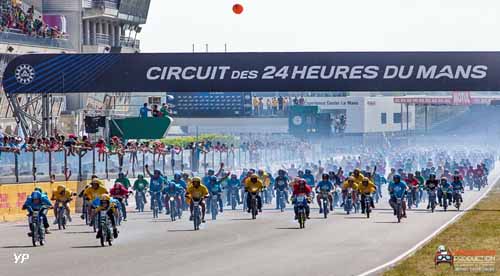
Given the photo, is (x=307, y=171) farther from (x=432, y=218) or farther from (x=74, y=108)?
(x=74, y=108)

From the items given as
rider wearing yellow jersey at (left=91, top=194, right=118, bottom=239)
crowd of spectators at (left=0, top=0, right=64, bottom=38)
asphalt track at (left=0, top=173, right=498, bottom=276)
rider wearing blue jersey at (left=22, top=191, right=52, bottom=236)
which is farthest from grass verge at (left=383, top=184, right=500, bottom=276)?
crowd of spectators at (left=0, top=0, right=64, bottom=38)

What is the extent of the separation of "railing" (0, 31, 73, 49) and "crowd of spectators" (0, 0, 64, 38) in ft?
0.70

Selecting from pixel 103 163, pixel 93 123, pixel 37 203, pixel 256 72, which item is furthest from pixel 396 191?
pixel 93 123

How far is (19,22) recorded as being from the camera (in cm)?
5709

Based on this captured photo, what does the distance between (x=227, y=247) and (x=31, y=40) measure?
3488 centimetres

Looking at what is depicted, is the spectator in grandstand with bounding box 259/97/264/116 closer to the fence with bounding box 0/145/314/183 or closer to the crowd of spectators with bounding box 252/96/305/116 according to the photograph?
the crowd of spectators with bounding box 252/96/305/116

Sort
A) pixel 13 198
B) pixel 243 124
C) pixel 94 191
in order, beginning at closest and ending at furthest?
pixel 94 191 → pixel 13 198 → pixel 243 124

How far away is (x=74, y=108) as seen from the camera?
7138cm

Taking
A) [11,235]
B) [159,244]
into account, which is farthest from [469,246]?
[11,235]

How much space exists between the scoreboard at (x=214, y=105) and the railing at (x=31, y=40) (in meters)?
17.6

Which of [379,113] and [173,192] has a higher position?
[379,113]

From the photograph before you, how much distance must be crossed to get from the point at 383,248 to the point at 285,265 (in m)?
4.15

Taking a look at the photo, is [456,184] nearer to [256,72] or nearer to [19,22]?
[256,72]

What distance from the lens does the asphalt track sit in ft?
68.4
